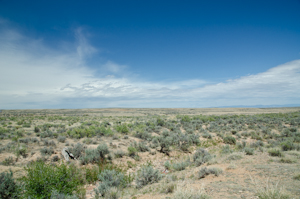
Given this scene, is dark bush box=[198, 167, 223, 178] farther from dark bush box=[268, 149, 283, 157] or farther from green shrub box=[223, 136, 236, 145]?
green shrub box=[223, 136, 236, 145]

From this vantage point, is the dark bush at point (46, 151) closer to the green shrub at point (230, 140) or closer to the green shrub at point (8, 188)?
the green shrub at point (8, 188)

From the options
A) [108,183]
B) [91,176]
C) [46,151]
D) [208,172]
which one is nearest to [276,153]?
[208,172]

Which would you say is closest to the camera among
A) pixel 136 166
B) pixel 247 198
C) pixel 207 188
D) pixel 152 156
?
pixel 247 198

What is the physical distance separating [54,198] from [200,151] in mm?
8654

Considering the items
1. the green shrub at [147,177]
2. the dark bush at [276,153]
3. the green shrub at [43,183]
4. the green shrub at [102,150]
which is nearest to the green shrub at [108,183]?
the green shrub at [147,177]

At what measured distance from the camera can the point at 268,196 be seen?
3.60 m

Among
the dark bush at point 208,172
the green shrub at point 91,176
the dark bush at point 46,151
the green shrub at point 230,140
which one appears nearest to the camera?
the dark bush at point 208,172

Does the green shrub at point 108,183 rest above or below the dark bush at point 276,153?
below

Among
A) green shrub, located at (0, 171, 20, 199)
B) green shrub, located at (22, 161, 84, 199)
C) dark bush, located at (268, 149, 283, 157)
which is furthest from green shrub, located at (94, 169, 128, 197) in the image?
dark bush, located at (268, 149, 283, 157)

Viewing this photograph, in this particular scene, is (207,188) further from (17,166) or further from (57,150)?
(57,150)

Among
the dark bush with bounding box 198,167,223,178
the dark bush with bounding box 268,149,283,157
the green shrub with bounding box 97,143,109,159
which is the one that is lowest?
the green shrub with bounding box 97,143,109,159

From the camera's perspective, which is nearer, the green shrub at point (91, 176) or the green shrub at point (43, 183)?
the green shrub at point (43, 183)

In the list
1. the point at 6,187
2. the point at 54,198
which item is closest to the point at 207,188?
the point at 54,198

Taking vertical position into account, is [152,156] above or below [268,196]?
below
